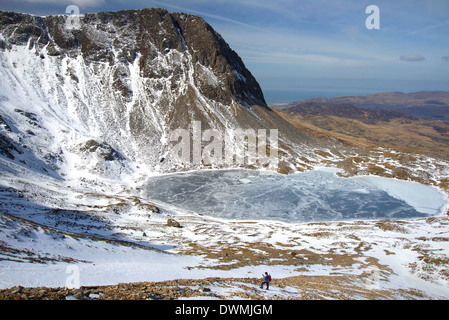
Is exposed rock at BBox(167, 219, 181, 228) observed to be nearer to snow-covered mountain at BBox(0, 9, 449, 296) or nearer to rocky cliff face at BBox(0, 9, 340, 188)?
snow-covered mountain at BBox(0, 9, 449, 296)

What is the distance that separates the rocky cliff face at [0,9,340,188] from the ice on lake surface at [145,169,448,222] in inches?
398

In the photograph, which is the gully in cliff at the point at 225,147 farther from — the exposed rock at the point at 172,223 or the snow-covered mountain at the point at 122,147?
the exposed rock at the point at 172,223

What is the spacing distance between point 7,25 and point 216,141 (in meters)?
87.5

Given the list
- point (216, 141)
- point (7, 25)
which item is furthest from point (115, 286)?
point (7, 25)

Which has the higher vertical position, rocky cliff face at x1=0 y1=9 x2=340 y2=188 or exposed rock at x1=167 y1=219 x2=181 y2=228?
rocky cliff face at x1=0 y1=9 x2=340 y2=188

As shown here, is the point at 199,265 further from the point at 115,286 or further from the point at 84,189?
the point at 84,189

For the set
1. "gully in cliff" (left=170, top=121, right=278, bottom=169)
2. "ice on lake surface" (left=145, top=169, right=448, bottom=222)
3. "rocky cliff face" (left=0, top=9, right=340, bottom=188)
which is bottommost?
"ice on lake surface" (left=145, top=169, right=448, bottom=222)

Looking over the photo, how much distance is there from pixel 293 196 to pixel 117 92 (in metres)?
72.3

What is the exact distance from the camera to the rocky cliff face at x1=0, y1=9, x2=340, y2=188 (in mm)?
76625

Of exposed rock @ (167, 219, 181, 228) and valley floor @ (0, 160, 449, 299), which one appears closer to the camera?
valley floor @ (0, 160, 449, 299)

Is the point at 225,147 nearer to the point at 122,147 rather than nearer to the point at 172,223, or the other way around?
the point at 122,147

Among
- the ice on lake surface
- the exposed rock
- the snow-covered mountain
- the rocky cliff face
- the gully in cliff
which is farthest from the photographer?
the gully in cliff

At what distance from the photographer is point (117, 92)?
331ft

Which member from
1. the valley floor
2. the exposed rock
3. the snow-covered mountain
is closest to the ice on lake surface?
the valley floor
